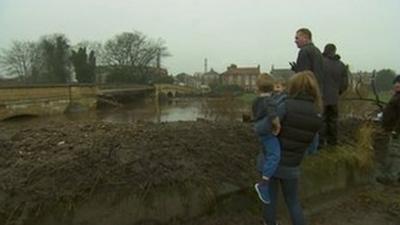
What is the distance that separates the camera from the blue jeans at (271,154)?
4.06 metres

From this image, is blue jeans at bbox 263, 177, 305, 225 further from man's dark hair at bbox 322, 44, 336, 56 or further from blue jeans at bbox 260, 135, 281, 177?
man's dark hair at bbox 322, 44, 336, 56

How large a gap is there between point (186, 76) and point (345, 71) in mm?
94444

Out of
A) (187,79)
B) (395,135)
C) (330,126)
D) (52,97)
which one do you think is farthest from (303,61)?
(187,79)

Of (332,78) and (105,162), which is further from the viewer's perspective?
(332,78)

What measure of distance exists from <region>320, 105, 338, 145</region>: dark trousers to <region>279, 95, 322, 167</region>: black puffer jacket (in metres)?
2.92

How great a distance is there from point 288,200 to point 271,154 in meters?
0.53

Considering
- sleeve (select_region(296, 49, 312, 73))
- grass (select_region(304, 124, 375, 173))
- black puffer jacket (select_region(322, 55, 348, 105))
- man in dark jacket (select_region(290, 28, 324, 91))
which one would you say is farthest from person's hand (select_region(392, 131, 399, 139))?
sleeve (select_region(296, 49, 312, 73))

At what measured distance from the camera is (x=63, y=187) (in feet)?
14.0

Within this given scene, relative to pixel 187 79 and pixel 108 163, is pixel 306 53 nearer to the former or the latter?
pixel 108 163

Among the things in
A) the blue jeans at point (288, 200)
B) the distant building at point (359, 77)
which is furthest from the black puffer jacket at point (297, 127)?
the distant building at point (359, 77)

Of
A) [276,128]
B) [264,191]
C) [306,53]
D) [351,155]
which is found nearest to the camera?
[276,128]

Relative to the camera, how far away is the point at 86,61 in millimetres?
68000

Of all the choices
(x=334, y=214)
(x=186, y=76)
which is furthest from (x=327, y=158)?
(x=186, y=76)

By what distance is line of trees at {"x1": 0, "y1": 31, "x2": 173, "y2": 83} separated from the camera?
212 ft
